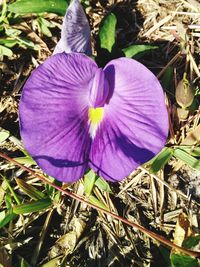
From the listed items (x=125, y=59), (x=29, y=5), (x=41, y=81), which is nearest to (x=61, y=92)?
(x=41, y=81)

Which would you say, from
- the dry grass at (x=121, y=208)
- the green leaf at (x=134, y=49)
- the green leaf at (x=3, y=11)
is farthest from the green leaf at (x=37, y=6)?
the green leaf at (x=134, y=49)

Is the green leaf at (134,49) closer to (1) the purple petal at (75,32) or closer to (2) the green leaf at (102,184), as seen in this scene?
(1) the purple petal at (75,32)

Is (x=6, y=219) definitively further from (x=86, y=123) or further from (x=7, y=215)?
(x=86, y=123)

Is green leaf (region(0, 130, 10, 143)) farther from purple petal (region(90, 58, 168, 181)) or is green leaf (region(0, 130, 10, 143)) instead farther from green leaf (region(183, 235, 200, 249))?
green leaf (region(183, 235, 200, 249))

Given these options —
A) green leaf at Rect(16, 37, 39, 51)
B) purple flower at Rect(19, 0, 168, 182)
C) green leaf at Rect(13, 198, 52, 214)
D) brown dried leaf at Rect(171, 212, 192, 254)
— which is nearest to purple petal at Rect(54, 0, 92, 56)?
purple flower at Rect(19, 0, 168, 182)

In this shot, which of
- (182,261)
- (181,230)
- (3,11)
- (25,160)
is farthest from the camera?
(3,11)

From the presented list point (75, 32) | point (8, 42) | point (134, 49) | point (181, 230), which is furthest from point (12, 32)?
point (181, 230)
